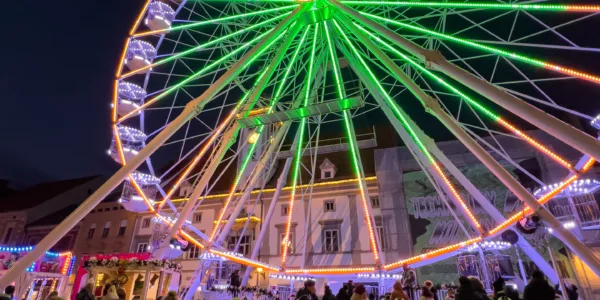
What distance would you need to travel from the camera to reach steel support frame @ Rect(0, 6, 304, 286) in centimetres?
788

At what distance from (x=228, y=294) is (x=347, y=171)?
1494cm

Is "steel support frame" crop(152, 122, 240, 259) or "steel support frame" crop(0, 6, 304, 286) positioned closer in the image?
"steel support frame" crop(0, 6, 304, 286)

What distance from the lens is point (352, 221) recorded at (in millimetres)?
25906

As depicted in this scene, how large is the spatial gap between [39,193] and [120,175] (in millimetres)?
40998

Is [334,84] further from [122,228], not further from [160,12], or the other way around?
[122,228]

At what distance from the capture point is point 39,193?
135ft

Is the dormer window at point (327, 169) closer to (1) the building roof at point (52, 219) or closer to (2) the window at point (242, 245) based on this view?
(2) the window at point (242, 245)

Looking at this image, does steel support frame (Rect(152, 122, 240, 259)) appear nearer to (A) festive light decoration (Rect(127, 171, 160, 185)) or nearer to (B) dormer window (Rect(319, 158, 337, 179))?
(A) festive light decoration (Rect(127, 171, 160, 185))

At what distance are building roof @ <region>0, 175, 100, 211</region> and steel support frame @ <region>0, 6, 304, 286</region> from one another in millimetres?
35934

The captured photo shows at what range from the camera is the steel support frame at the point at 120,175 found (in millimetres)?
7875

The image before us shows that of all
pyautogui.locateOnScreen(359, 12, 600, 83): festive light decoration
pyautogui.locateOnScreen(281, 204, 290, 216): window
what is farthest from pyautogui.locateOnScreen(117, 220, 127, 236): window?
pyautogui.locateOnScreen(359, 12, 600, 83): festive light decoration

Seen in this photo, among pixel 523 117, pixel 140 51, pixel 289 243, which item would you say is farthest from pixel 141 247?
pixel 523 117

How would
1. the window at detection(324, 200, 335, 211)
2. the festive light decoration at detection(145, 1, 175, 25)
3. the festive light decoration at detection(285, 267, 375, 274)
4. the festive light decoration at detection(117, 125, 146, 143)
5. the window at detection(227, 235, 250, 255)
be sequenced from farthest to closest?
the window at detection(227, 235, 250, 255)
the window at detection(324, 200, 335, 211)
the festive light decoration at detection(285, 267, 375, 274)
the festive light decoration at detection(145, 1, 175, 25)
the festive light decoration at detection(117, 125, 146, 143)

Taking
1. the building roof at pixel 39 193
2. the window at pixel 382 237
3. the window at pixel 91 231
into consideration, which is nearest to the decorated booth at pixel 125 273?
the window at pixel 382 237
